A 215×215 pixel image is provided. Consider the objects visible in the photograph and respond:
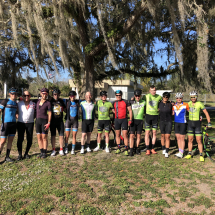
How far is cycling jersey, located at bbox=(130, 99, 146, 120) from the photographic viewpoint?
532 cm

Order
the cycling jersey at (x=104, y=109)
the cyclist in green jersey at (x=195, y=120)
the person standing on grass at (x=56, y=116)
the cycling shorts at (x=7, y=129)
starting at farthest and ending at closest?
the cycling jersey at (x=104, y=109), the person standing on grass at (x=56, y=116), the cyclist in green jersey at (x=195, y=120), the cycling shorts at (x=7, y=129)

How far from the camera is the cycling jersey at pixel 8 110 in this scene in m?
4.54

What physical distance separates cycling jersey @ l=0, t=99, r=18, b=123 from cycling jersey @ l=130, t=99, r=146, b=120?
3185mm

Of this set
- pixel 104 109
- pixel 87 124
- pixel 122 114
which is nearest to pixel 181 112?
pixel 122 114

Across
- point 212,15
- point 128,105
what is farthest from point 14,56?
point 212,15

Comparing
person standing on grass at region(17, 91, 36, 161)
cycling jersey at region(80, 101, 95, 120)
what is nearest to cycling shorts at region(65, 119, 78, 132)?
cycling jersey at region(80, 101, 95, 120)

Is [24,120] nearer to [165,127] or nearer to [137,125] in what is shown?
[137,125]

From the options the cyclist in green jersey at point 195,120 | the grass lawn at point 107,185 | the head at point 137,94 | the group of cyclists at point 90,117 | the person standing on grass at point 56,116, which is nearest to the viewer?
the grass lawn at point 107,185

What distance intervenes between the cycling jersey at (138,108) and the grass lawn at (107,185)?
1.15 m

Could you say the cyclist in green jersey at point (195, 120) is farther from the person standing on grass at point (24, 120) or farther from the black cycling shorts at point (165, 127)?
the person standing on grass at point (24, 120)

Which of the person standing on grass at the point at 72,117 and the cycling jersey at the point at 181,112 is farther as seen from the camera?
the person standing on grass at the point at 72,117

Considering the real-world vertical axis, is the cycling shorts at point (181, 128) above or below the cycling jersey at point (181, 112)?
below

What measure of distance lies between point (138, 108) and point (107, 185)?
2.50m

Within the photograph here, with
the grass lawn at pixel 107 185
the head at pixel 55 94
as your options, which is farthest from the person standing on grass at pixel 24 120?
the head at pixel 55 94
